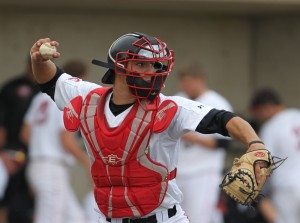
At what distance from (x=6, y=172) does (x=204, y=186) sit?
1929 millimetres

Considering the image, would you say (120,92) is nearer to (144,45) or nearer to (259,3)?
(144,45)

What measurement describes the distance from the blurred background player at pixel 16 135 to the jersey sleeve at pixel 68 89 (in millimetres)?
4392

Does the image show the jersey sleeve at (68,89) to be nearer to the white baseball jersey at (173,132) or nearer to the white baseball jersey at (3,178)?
the white baseball jersey at (173,132)

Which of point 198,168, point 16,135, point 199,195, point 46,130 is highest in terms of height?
point 46,130

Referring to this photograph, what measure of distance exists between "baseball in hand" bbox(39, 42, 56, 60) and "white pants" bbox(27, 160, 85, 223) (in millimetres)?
4175

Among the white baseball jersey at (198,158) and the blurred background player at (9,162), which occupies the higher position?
Result: the white baseball jersey at (198,158)

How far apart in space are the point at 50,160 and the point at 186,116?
4510 mm

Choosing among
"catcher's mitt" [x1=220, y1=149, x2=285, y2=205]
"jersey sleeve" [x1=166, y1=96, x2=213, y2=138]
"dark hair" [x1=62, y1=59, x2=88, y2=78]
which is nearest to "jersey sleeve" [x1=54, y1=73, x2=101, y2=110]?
"jersey sleeve" [x1=166, y1=96, x2=213, y2=138]

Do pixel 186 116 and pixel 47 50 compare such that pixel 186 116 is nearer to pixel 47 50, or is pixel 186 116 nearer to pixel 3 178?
pixel 47 50

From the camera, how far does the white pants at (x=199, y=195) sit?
10.6 metres

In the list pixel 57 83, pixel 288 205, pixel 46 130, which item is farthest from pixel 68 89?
pixel 288 205

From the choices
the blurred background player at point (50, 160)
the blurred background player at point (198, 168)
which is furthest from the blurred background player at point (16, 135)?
the blurred background player at point (198, 168)

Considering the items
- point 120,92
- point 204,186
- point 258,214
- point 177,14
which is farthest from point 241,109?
point 120,92

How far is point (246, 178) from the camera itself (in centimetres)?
566
